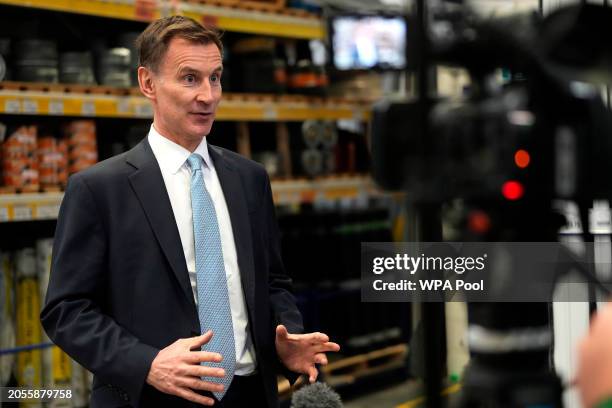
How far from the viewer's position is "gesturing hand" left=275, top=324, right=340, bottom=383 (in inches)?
74.1

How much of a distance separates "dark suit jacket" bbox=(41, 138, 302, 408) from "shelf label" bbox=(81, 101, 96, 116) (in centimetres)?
136

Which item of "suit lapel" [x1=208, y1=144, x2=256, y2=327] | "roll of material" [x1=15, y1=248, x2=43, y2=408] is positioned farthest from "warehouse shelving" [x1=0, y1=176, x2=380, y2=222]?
"suit lapel" [x1=208, y1=144, x2=256, y2=327]

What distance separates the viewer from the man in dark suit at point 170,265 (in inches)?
69.9

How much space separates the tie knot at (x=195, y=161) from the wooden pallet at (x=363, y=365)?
7.70 ft

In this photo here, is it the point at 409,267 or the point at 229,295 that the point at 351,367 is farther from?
the point at 229,295

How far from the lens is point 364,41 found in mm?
2369

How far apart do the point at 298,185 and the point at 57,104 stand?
3.96ft

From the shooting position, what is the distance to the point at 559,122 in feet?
4.08

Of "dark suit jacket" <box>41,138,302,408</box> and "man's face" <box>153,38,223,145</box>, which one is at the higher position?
"man's face" <box>153,38,223,145</box>

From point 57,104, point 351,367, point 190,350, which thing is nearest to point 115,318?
point 190,350

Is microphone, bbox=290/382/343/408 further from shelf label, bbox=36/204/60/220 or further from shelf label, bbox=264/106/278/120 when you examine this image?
shelf label, bbox=264/106/278/120

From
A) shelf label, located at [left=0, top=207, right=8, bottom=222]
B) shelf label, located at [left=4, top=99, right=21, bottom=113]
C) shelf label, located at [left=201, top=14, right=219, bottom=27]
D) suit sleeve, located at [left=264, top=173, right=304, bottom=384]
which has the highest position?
shelf label, located at [left=201, top=14, right=219, bottom=27]

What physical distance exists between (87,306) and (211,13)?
209cm

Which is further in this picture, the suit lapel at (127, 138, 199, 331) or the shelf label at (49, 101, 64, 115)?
the shelf label at (49, 101, 64, 115)
